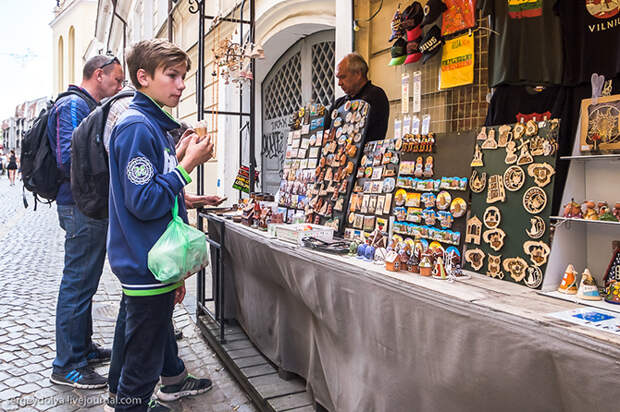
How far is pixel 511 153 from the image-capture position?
2.01 meters

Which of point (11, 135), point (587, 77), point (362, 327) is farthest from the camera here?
point (11, 135)

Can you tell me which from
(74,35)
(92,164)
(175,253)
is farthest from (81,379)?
(74,35)

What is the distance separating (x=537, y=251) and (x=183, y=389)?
7.34 feet

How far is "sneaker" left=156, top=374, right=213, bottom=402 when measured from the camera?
3012 millimetres

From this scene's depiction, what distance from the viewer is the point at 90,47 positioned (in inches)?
1091

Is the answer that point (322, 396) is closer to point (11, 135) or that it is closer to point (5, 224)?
point (5, 224)

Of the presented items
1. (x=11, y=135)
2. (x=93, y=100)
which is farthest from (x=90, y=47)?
(x=11, y=135)

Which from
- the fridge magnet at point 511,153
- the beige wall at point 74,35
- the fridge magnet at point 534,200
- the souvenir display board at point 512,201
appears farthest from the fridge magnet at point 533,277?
the beige wall at point 74,35

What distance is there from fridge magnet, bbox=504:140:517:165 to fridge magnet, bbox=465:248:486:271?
0.39m

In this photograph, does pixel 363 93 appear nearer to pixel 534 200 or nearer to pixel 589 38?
pixel 589 38

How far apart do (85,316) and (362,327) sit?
206cm

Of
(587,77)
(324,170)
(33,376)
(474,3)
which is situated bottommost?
(33,376)

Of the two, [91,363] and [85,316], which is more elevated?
[85,316]

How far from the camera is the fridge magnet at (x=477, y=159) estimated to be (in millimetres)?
2156
